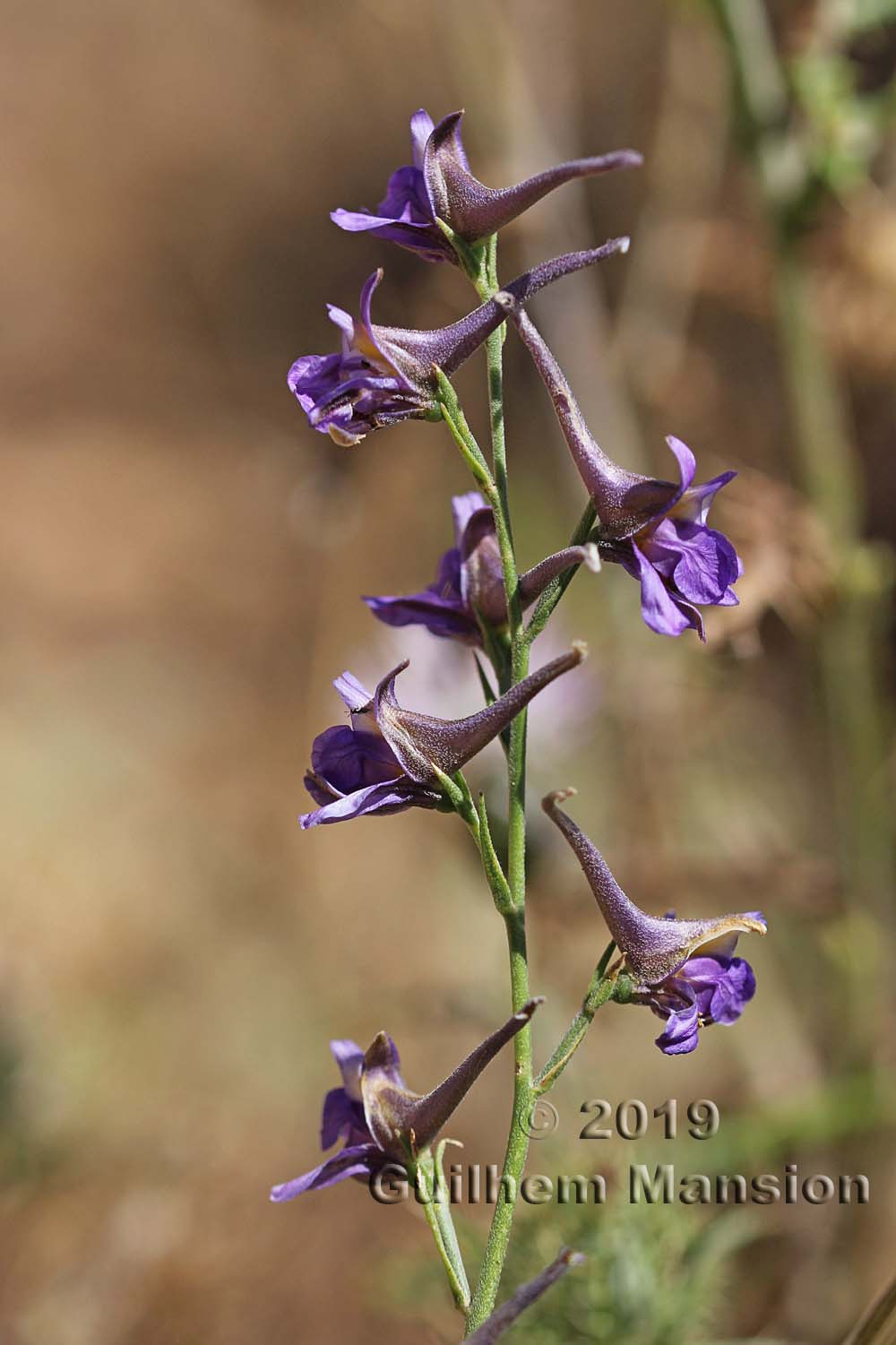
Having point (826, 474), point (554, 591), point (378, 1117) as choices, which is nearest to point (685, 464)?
point (554, 591)

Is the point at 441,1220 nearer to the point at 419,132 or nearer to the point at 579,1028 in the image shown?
the point at 579,1028

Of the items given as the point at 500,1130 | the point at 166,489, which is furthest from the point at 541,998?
the point at 166,489

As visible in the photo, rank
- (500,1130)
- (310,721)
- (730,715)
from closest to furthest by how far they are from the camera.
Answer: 1. (500,1130)
2. (730,715)
3. (310,721)

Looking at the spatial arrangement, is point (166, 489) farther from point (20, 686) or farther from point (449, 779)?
point (449, 779)

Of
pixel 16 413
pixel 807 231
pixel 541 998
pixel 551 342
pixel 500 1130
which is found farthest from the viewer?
pixel 16 413

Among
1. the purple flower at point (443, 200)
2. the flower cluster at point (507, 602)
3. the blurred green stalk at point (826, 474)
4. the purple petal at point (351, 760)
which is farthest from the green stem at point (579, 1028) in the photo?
the blurred green stalk at point (826, 474)

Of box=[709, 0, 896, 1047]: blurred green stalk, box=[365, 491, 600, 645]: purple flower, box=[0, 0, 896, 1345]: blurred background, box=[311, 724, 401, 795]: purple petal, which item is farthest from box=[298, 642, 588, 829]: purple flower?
box=[709, 0, 896, 1047]: blurred green stalk

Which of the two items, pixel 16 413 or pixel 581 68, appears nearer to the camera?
pixel 581 68
